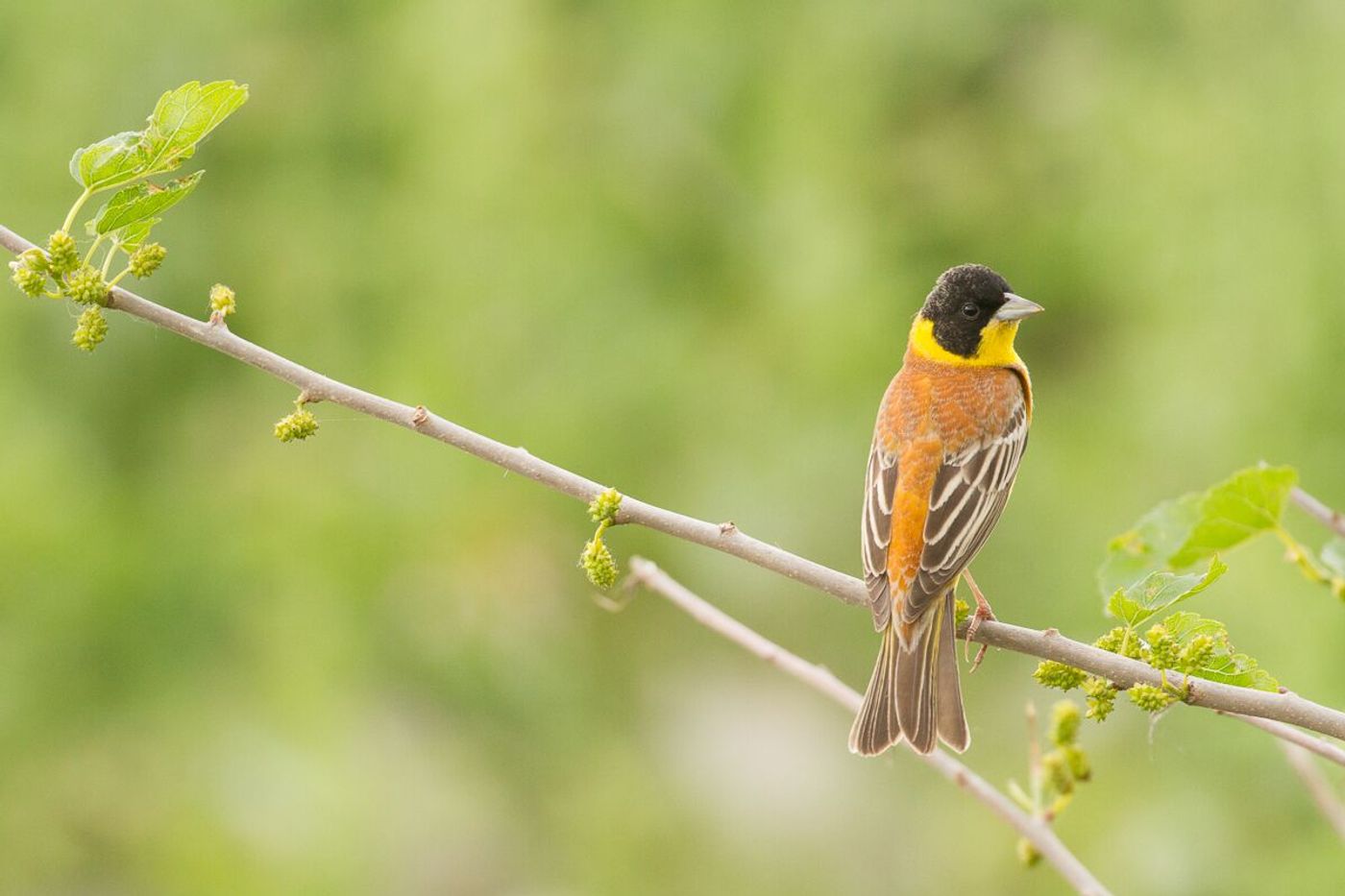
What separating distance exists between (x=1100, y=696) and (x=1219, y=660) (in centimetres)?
21

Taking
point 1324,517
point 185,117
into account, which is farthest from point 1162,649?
point 185,117

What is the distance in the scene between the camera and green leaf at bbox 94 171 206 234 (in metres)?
2.42

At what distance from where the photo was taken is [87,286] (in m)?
2.38

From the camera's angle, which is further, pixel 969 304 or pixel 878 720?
pixel 969 304

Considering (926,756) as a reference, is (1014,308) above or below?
above

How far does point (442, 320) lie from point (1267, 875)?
350 cm

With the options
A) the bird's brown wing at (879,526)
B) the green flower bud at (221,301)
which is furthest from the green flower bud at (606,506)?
the bird's brown wing at (879,526)

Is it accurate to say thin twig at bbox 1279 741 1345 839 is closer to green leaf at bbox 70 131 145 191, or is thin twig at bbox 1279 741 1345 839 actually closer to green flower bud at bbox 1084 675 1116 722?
green flower bud at bbox 1084 675 1116 722

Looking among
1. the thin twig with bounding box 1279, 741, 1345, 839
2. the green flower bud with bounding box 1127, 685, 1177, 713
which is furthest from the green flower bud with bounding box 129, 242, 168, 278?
the thin twig with bounding box 1279, 741, 1345, 839

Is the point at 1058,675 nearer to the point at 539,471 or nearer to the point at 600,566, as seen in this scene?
the point at 600,566

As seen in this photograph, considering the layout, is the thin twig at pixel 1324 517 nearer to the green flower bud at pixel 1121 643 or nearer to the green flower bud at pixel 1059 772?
the green flower bud at pixel 1121 643

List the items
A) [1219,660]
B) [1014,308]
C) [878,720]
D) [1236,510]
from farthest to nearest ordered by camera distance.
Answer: [1014,308]
[878,720]
[1219,660]
[1236,510]

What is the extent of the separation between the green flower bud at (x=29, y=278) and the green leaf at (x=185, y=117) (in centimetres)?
23

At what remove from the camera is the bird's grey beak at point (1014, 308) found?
13.4 feet
